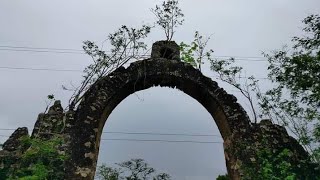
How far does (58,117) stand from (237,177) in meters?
4.68

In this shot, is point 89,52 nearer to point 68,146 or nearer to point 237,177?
point 68,146

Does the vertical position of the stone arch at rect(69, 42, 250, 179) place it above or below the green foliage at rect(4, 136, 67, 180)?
above

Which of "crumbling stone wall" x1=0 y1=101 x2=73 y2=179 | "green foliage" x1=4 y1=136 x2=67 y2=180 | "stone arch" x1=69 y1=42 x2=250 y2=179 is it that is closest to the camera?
"green foliage" x1=4 y1=136 x2=67 y2=180

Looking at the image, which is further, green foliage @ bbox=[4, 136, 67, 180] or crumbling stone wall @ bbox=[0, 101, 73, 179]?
crumbling stone wall @ bbox=[0, 101, 73, 179]

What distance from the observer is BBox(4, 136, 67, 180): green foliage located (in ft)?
25.0

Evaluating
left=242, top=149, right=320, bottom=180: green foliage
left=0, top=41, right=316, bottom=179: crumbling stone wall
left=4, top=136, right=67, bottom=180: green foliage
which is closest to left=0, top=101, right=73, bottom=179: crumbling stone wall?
left=0, top=41, right=316, bottom=179: crumbling stone wall

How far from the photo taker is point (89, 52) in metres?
11.5

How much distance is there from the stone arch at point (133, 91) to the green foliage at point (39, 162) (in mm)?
401

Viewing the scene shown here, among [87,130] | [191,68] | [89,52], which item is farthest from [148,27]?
[87,130]

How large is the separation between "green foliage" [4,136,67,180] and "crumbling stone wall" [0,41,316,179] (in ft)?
0.81

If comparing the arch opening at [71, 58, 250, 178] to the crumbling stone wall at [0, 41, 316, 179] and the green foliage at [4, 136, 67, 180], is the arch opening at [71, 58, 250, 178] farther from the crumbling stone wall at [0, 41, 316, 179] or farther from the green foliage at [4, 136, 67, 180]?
the green foliage at [4, 136, 67, 180]

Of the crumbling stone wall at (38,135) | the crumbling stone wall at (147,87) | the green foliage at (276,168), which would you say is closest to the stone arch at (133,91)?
the crumbling stone wall at (147,87)

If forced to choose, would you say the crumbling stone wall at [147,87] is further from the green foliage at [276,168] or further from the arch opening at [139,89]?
the green foliage at [276,168]

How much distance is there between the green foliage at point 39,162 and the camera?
761 centimetres
